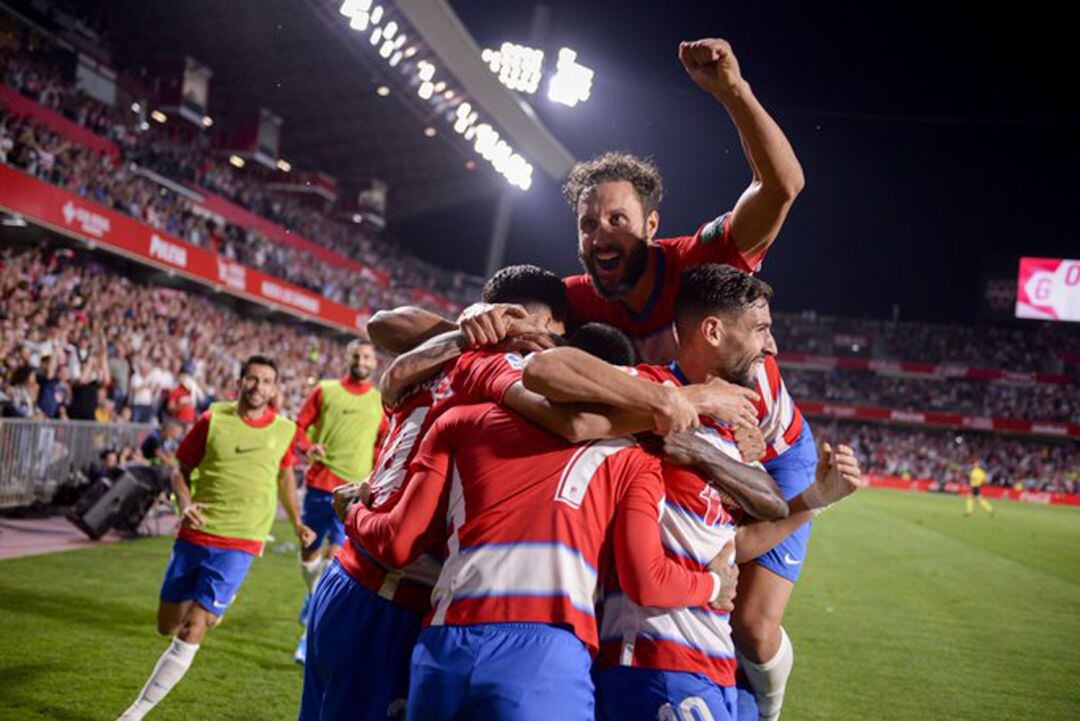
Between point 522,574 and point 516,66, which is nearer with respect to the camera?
point 522,574

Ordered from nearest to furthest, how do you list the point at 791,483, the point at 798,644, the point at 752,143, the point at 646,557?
the point at 646,557, the point at 752,143, the point at 791,483, the point at 798,644

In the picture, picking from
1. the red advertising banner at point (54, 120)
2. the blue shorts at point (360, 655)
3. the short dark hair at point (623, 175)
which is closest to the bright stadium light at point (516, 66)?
the red advertising banner at point (54, 120)

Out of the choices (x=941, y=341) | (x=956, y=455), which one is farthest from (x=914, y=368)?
(x=956, y=455)

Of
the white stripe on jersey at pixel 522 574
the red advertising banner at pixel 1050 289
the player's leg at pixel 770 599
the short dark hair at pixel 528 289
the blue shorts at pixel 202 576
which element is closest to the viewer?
the white stripe on jersey at pixel 522 574

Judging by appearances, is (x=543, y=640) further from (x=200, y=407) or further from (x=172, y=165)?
(x=172, y=165)

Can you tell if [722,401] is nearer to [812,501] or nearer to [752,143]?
[812,501]

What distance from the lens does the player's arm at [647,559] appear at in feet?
8.32

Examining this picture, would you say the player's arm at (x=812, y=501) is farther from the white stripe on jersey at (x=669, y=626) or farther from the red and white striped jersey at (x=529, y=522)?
the red and white striped jersey at (x=529, y=522)

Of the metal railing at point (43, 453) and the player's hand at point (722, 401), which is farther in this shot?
the metal railing at point (43, 453)

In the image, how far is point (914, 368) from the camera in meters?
63.8

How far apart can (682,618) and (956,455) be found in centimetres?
6468

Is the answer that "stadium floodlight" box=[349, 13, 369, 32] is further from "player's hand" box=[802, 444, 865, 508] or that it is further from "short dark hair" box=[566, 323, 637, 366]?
"player's hand" box=[802, 444, 865, 508]

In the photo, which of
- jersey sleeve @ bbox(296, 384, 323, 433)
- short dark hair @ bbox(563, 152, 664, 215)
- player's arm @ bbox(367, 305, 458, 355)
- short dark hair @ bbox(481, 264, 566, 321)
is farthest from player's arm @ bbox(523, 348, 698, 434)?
jersey sleeve @ bbox(296, 384, 323, 433)

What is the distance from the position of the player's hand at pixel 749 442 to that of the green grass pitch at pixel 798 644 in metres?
1.48
